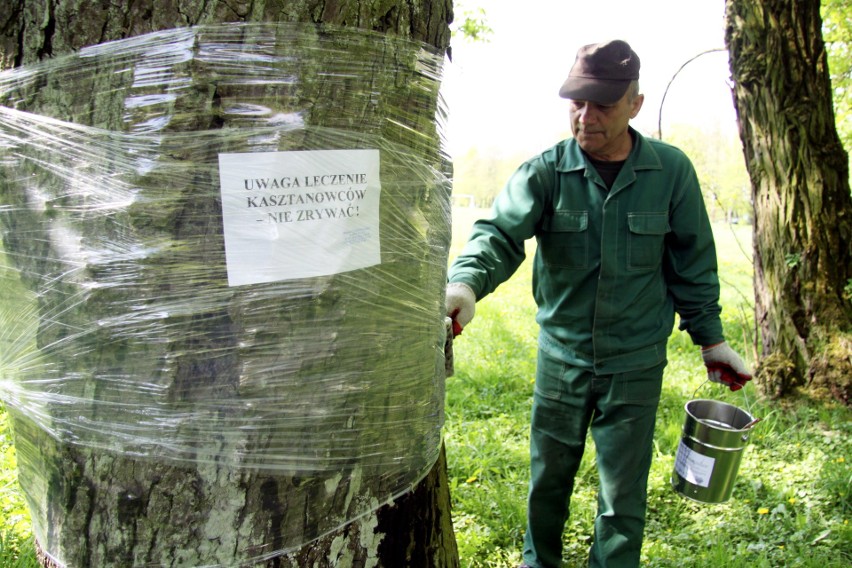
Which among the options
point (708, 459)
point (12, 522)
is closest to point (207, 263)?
point (12, 522)

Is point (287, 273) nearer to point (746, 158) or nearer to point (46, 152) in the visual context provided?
point (46, 152)

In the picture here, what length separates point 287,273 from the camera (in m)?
0.96

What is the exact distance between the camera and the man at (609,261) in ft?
7.99

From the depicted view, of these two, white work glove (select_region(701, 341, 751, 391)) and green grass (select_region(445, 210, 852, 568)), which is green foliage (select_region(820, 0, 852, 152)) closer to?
green grass (select_region(445, 210, 852, 568))

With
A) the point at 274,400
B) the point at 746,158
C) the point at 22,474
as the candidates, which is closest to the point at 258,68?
the point at 274,400

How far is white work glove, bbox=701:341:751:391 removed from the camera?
8.79ft

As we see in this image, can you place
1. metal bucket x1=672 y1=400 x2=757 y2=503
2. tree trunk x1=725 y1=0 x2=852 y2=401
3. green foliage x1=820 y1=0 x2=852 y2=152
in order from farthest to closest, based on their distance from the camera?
green foliage x1=820 y1=0 x2=852 y2=152 → tree trunk x1=725 y1=0 x2=852 y2=401 → metal bucket x1=672 y1=400 x2=757 y2=503

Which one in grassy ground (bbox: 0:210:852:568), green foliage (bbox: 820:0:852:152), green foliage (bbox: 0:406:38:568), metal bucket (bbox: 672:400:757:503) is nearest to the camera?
green foliage (bbox: 0:406:38:568)

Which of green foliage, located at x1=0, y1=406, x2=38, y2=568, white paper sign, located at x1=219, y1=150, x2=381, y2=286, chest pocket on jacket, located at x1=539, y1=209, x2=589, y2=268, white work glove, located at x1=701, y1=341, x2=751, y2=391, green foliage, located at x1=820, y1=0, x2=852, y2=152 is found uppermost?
green foliage, located at x1=820, y1=0, x2=852, y2=152

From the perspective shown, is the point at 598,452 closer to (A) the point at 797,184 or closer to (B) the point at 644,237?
(B) the point at 644,237

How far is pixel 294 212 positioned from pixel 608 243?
1.73 meters

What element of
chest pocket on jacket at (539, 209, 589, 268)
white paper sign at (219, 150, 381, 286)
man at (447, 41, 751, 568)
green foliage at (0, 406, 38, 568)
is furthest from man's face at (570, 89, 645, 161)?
green foliage at (0, 406, 38, 568)

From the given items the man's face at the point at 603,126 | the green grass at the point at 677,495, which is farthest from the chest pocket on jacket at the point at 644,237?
the green grass at the point at 677,495

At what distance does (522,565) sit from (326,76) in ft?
7.72
